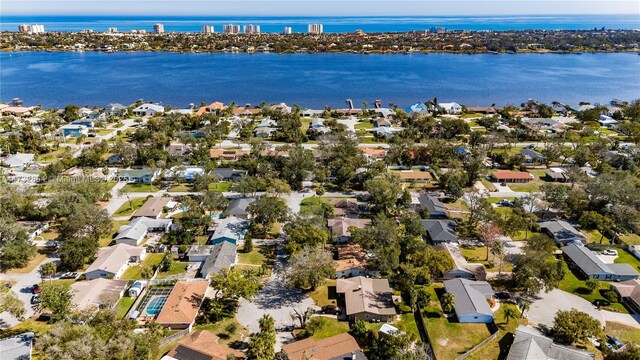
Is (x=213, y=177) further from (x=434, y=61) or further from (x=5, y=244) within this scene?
(x=434, y=61)

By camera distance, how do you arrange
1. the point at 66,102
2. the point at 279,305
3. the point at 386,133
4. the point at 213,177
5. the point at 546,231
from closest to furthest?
the point at 279,305 < the point at 546,231 < the point at 213,177 < the point at 386,133 < the point at 66,102

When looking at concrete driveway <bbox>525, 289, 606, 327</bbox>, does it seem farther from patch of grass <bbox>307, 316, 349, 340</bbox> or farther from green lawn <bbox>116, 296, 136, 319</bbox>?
green lawn <bbox>116, 296, 136, 319</bbox>

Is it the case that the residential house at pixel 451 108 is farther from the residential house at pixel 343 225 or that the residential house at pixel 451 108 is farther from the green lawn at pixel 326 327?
the green lawn at pixel 326 327

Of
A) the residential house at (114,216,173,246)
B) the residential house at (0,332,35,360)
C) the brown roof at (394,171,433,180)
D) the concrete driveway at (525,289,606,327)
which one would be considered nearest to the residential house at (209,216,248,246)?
→ the residential house at (114,216,173,246)

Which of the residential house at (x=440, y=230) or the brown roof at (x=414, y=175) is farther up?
the brown roof at (x=414, y=175)

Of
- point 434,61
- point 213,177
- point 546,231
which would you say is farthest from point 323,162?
point 434,61

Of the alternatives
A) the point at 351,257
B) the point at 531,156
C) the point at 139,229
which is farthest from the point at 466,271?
the point at 531,156

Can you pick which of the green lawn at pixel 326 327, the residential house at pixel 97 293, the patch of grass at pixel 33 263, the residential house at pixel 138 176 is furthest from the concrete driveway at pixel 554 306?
the residential house at pixel 138 176

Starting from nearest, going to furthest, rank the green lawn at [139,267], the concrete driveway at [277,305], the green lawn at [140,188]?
1. the concrete driveway at [277,305]
2. the green lawn at [139,267]
3. the green lawn at [140,188]
